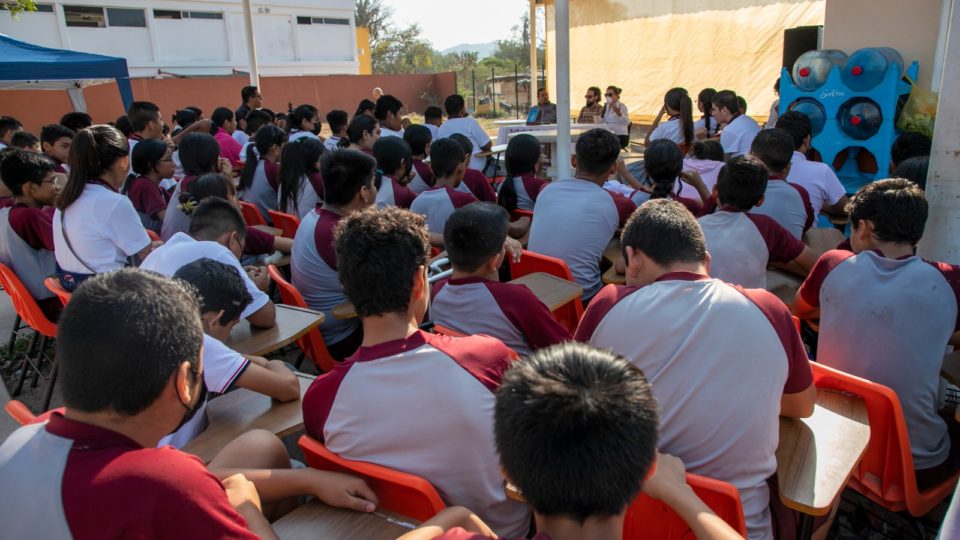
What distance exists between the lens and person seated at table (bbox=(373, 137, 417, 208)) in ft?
15.1

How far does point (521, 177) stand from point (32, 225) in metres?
3.11

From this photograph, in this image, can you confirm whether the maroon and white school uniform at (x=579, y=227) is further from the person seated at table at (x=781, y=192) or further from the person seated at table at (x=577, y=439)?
the person seated at table at (x=577, y=439)

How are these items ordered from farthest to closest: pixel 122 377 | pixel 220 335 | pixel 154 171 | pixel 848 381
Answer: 1. pixel 154 171
2. pixel 220 335
3. pixel 848 381
4. pixel 122 377

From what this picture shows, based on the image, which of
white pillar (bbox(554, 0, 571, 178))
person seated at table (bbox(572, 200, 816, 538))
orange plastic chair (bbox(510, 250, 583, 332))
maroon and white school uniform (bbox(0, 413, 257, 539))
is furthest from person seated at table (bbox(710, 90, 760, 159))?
maroon and white school uniform (bbox(0, 413, 257, 539))

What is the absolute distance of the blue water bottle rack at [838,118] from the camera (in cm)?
658

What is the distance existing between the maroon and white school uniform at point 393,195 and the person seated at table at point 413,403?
288 centimetres

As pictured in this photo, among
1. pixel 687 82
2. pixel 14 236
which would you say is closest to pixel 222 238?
pixel 14 236

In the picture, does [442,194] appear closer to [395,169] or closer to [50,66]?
[395,169]

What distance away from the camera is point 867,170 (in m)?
7.12

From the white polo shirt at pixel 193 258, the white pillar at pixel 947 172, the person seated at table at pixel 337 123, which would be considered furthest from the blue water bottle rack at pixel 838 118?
the white polo shirt at pixel 193 258

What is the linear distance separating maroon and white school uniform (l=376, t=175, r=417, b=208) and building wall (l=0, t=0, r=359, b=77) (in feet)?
79.4

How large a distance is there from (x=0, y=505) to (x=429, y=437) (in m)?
0.85

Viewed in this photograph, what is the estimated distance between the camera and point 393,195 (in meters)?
4.62

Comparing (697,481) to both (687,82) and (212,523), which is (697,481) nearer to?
(212,523)
